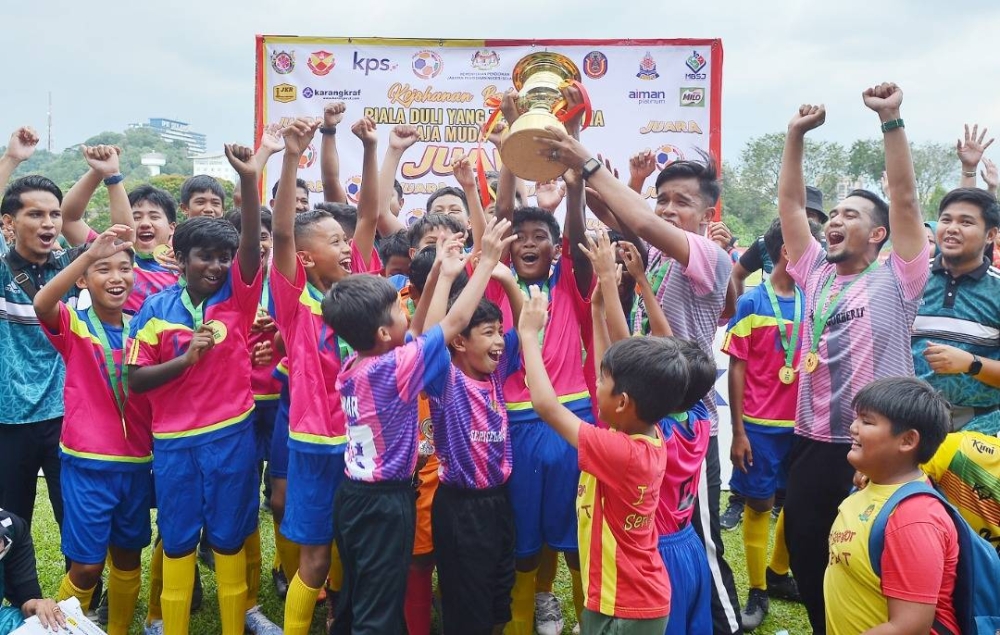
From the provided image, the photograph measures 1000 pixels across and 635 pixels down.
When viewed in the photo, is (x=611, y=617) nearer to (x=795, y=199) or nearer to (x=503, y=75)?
(x=795, y=199)

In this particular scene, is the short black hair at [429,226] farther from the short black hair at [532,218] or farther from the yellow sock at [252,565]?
the yellow sock at [252,565]

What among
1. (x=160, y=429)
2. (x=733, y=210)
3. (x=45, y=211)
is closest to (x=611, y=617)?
(x=160, y=429)

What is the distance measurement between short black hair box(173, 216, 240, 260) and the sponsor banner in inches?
124

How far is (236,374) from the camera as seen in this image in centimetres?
366

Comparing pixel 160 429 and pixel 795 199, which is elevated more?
pixel 795 199

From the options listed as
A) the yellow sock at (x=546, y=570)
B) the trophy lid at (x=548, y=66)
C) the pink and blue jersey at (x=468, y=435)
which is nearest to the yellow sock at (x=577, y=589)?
the yellow sock at (x=546, y=570)

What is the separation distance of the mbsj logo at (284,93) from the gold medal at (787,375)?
15.0 ft

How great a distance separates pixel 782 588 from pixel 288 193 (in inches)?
138

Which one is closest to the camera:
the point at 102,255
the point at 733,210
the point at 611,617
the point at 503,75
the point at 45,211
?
the point at 611,617

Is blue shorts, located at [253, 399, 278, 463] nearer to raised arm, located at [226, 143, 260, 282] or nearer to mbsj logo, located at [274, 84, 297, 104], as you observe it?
raised arm, located at [226, 143, 260, 282]

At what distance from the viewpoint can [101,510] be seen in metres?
3.49

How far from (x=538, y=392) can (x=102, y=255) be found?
2.02m

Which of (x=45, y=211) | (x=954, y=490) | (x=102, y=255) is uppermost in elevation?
(x=45, y=211)

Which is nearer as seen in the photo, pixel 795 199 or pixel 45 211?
pixel 795 199
